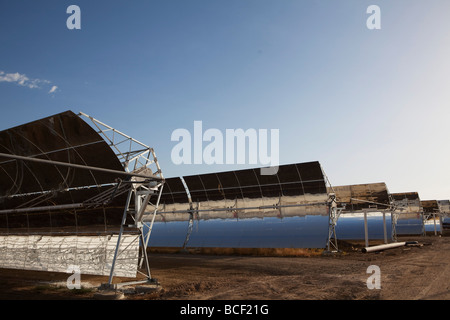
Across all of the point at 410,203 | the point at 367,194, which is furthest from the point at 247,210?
the point at 410,203

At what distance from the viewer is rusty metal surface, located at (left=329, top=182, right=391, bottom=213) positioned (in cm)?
3416

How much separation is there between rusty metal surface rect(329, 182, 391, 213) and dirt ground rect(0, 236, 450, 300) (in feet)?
44.8

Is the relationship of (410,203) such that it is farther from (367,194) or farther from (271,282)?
(271,282)

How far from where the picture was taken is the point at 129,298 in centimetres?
1211

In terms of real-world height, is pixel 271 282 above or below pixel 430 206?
above

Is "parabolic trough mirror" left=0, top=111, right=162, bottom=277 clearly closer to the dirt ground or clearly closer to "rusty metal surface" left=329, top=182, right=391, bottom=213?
the dirt ground

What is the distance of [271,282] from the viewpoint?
14555 mm

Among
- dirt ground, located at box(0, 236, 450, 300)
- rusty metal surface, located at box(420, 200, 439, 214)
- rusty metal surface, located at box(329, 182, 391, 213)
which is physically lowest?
rusty metal surface, located at box(420, 200, 439, 214)

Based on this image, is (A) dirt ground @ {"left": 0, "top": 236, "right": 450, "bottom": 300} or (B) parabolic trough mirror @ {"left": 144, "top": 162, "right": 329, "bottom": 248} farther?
(B) parabolic trough mirror @ {"left": 144, "top": 162, "right": 329, "bottom": 248}

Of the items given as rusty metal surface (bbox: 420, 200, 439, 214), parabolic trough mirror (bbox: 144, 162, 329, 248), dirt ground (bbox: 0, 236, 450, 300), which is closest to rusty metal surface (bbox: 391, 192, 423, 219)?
rusty metal surface (bbox: 420, 200, 439, 214)

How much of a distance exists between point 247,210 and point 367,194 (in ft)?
45.6

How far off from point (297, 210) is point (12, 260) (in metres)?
18.9
